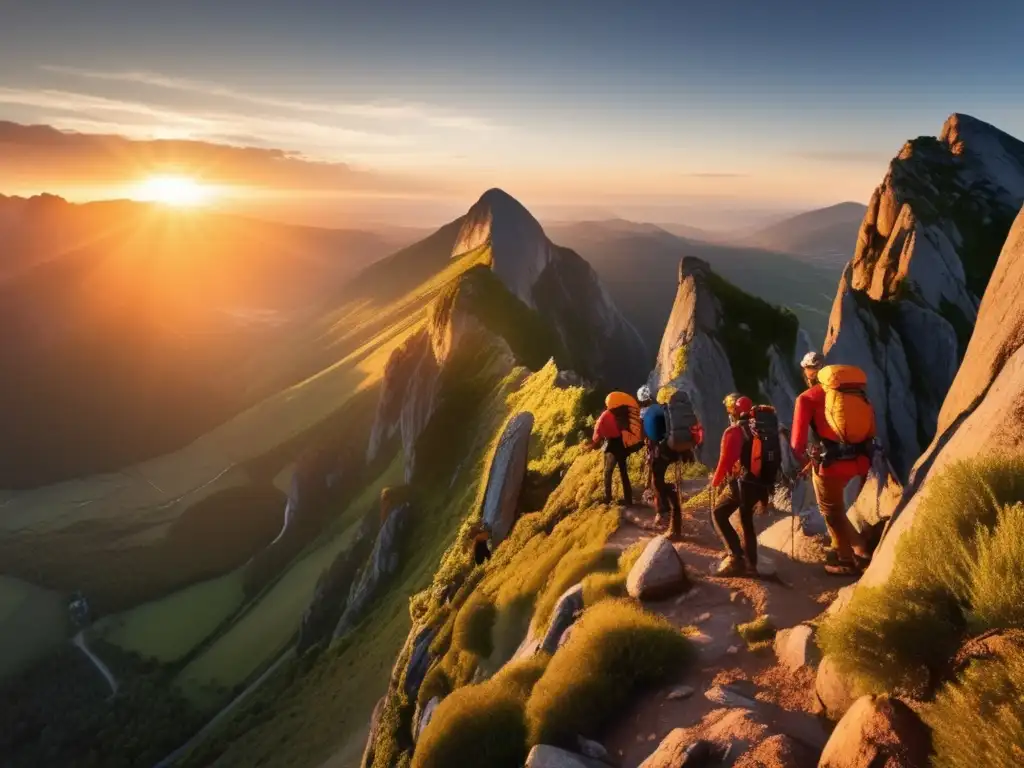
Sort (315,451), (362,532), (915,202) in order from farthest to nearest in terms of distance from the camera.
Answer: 1. (315,451)
2. (362,532)
3. (915,202)

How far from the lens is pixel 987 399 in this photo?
815 centimetres

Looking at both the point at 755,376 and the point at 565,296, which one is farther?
the point at 565,296

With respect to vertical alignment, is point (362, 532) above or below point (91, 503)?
above

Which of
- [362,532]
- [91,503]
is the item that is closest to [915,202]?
[362,532]

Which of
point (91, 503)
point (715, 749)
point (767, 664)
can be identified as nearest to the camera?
point (715, 749)

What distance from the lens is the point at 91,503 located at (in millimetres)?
170875

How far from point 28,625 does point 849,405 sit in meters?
154

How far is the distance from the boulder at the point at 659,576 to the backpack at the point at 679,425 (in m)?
2.81

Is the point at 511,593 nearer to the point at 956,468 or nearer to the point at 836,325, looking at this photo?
the point at 956,468

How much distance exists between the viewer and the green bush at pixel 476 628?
1598 cm

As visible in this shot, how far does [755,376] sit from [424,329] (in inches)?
1520

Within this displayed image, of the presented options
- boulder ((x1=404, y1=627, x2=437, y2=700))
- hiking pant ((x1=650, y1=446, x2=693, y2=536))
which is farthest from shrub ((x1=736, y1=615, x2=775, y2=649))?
boulder ((x1=404, y1=627, x2=437, y2=700))

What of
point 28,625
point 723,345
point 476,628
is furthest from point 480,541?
point 28,625

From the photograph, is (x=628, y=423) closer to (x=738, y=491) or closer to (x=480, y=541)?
(x=738, y=491)
